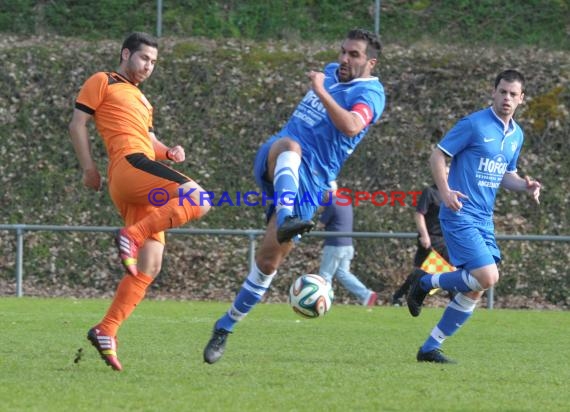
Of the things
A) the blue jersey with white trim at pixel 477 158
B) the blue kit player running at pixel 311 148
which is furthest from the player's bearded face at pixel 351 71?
the blue jersey with white trim at pixel 477 158

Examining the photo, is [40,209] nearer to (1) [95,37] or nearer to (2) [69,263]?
(2) [69,263]

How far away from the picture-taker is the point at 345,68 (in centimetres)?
816

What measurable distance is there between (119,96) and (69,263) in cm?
1075

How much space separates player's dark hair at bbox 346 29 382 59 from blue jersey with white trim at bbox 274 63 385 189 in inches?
7.3

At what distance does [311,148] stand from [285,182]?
554 millimetres

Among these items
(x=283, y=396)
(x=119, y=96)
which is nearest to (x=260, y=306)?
(x=119, y=96)

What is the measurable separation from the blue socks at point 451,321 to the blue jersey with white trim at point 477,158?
626 mm

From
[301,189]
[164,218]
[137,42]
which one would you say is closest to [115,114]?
[137,42]

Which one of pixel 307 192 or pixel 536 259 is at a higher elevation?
pixel 307 192

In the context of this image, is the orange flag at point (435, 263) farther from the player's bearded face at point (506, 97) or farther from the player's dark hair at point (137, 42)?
the player's dark hair at point (137, 42)

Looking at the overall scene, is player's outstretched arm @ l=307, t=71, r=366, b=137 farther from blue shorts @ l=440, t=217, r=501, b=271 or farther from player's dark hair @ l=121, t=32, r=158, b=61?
blue shorts @ l=440, t=217, r=501, b=271

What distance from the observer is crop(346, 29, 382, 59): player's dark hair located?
26.3 feet

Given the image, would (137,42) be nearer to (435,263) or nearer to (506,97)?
(506,97)

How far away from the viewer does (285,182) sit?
25.1 ft
